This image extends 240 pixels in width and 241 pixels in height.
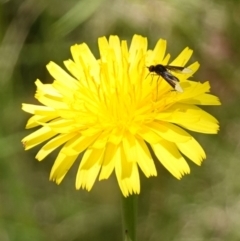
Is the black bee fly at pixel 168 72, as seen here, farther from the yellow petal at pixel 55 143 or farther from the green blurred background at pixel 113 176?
the green blurred background at pixel 113 176

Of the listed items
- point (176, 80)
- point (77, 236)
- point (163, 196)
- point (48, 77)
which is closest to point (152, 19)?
point (48, 77)

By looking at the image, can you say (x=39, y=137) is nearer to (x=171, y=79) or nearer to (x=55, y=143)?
(x=55, y=143)

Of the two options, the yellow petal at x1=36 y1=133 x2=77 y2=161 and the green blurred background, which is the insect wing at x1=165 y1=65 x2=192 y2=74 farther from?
the green blurred background

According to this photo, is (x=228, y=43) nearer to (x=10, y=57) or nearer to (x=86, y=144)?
(x=10, y=57)

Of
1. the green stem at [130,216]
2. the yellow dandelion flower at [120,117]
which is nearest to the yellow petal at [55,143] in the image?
the yellow dandelion flower at [120,117]

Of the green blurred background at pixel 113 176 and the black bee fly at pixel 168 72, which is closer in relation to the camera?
the black bee fly at pixel 168 72

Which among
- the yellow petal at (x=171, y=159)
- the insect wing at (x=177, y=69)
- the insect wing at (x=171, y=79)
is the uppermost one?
the insect wing at (x=177, y=69)
